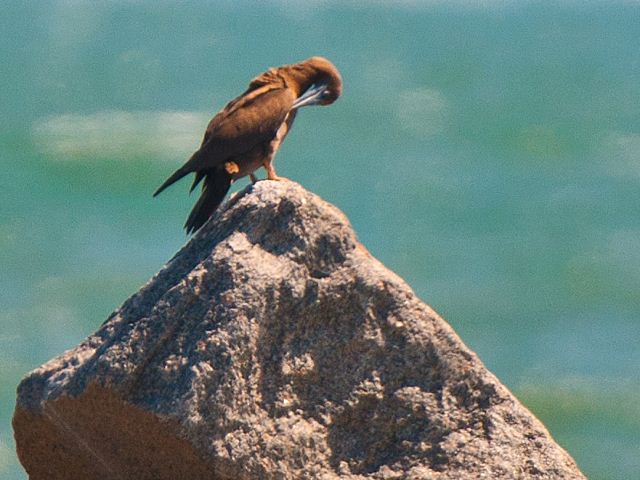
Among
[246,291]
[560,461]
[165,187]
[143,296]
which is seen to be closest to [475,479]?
[560,461]

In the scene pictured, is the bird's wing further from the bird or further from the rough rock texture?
the rough rock texture

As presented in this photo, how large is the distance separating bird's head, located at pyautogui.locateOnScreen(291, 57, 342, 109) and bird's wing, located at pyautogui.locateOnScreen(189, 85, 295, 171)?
632mm

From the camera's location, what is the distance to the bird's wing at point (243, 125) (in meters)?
11.3

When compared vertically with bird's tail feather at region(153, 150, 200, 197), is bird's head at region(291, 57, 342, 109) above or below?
above

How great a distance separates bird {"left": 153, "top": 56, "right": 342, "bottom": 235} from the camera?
36.0 feet

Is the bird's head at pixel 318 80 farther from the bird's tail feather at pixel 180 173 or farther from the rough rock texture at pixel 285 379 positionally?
the rough rock texture at pixel 285 379

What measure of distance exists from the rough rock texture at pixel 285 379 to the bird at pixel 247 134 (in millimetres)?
1360

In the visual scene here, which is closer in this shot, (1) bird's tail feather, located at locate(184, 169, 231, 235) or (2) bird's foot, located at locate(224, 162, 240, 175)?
(1) bird's tail feather, located at locate(184, 169, 231, 235)

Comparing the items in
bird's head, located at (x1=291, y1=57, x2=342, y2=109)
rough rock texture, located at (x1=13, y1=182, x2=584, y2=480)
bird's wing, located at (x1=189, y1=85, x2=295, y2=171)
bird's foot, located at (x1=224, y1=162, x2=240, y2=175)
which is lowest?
rough rock texture, located at (x1=13, y1=182, x2=584, y2=480)

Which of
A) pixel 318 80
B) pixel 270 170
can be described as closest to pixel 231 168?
pixel 270 170

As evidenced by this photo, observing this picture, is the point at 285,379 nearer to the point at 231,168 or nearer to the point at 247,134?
the point at 231,168

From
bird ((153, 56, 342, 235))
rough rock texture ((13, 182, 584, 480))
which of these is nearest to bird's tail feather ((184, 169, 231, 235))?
bird ((153, 56, 342, 235))

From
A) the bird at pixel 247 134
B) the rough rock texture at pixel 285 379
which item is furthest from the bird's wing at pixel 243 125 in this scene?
the rough rock texture at pixel 285 379

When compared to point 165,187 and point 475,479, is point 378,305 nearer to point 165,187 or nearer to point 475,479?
point 475,479
